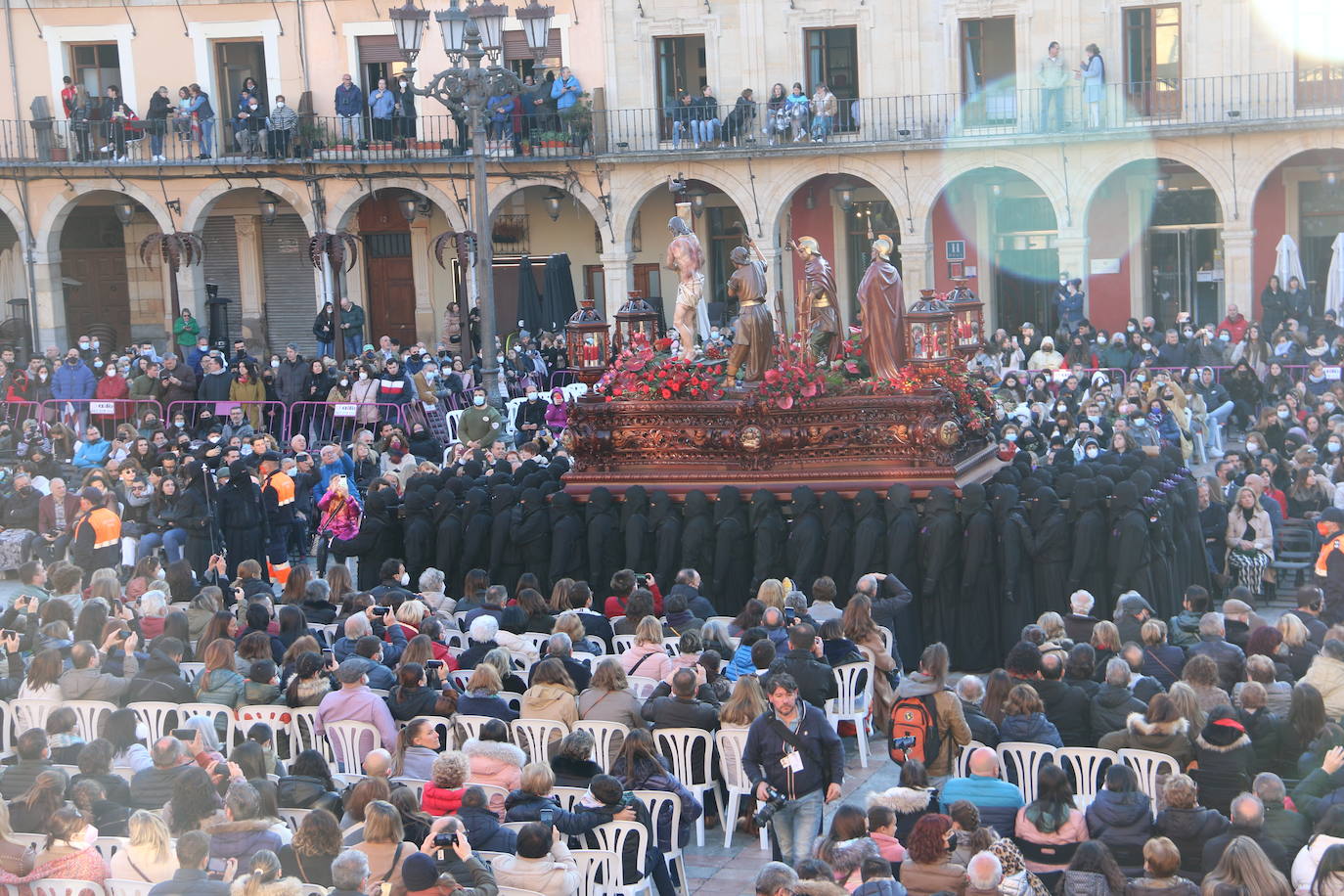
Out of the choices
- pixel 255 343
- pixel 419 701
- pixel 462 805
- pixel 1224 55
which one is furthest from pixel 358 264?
pixel 462 805

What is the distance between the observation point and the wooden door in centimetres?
3416

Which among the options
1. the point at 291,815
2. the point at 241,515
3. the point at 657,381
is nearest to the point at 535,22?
the point at 657,381

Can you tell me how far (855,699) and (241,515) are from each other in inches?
287

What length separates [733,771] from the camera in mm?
10945

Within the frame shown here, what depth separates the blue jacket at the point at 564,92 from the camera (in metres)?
30.5

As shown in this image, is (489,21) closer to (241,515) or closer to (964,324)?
(241,515)

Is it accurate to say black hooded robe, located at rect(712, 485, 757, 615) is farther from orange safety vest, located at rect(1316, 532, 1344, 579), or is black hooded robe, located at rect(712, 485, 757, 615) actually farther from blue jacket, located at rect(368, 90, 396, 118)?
blue jacket, located at rect(368, 90, 396, 118)

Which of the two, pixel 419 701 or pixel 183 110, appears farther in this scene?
pixel 183 110

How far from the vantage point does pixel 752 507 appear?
52.6 ft

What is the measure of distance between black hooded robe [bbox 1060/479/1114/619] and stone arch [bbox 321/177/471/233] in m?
18.0

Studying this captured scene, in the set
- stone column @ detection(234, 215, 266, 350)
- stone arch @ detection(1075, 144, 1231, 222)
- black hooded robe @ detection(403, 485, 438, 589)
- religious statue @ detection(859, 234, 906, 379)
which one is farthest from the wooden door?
religious statue @ detection(859, 234, 906, 379)

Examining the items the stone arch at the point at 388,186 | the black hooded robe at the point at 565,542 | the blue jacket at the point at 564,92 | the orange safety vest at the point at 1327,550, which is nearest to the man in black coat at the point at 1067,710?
the orange safety vest at the point at 1327,550

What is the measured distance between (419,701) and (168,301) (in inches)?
939

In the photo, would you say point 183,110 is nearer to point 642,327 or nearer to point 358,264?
point 358,264
